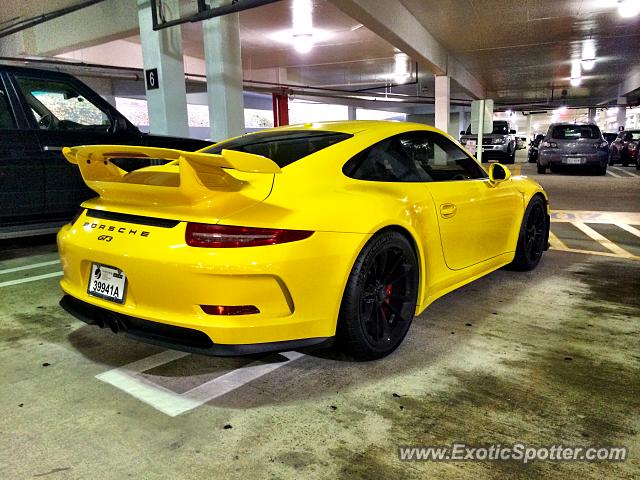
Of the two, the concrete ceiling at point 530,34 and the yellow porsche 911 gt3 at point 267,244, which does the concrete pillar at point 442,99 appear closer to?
the concrete ceiling at point 530,34

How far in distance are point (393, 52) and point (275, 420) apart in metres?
15.9

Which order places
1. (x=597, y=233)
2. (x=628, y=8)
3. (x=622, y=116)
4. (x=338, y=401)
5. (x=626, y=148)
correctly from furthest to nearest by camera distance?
(x=622, y=116) → (x=626, y=148) → (x=628, y=8) → (x=597, y=233) → (x=338, y=401)

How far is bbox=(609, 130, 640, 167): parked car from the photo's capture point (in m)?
17.9

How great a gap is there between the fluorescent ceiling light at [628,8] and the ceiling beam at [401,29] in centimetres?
443

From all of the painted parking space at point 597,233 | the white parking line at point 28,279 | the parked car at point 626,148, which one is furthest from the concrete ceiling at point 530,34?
the white parking line at point 28,279

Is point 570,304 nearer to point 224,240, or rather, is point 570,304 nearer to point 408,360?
point 408,360

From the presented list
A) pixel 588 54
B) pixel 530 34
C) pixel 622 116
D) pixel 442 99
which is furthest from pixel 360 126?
pixel 622 116

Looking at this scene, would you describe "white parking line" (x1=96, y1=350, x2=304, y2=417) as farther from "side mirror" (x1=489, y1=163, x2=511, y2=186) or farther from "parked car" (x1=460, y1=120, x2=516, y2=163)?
"parked car" (x1=460, y1=120, x2=516, y2=163)

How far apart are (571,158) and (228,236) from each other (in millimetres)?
14349

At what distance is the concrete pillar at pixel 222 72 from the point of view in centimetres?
805

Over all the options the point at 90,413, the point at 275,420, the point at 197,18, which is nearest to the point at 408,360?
the point at 275,420

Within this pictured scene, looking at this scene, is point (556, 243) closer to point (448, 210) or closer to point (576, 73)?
point (448, 210)

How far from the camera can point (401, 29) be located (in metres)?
10.8

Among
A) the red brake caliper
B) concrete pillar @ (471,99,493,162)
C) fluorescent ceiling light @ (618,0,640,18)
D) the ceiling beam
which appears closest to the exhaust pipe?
the red brake caliper
